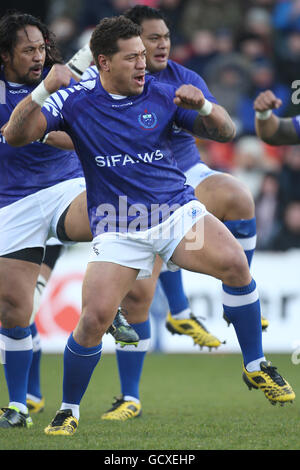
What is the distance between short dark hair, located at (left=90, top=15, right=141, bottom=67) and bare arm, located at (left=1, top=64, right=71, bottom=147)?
370 mm

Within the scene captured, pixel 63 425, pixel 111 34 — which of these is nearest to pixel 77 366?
pixel 63 425

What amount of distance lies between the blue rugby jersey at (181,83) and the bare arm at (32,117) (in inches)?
46.3

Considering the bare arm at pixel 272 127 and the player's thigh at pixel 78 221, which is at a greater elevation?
the bare arm at pixel 272 127

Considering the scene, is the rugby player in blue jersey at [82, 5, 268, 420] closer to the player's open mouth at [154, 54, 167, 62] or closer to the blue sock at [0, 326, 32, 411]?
the player's open mouth at [154, 54, 167, 62]

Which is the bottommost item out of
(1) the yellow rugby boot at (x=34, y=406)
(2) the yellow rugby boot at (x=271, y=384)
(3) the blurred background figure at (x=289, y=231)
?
(3) the blurred background figure at (x=289, y=231)

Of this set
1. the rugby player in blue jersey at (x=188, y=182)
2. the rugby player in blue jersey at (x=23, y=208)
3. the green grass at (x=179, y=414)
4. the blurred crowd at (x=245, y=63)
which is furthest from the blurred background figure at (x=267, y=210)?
the rugby player in blue jersey at (x=23, y=208)

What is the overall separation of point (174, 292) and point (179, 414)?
103 centimetres

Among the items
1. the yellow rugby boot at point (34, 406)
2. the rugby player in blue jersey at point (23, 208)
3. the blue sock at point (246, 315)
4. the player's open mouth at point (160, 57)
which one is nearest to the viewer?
the blue sock at point (246, 315)

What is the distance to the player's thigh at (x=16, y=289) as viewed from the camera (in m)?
5.30

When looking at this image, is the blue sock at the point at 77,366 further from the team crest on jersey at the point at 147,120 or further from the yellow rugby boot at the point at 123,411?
the team crest on jersey at the point at 147,120

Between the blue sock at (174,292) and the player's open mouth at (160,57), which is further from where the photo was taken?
the blue sock at (174,292)

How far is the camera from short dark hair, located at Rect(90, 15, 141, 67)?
15.8ft

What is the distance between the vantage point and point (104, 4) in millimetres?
13367

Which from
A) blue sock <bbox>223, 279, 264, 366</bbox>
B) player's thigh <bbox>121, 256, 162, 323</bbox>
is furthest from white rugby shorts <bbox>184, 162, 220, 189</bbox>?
blue sock <bbox>223, 279, 264, 366</bbox>
